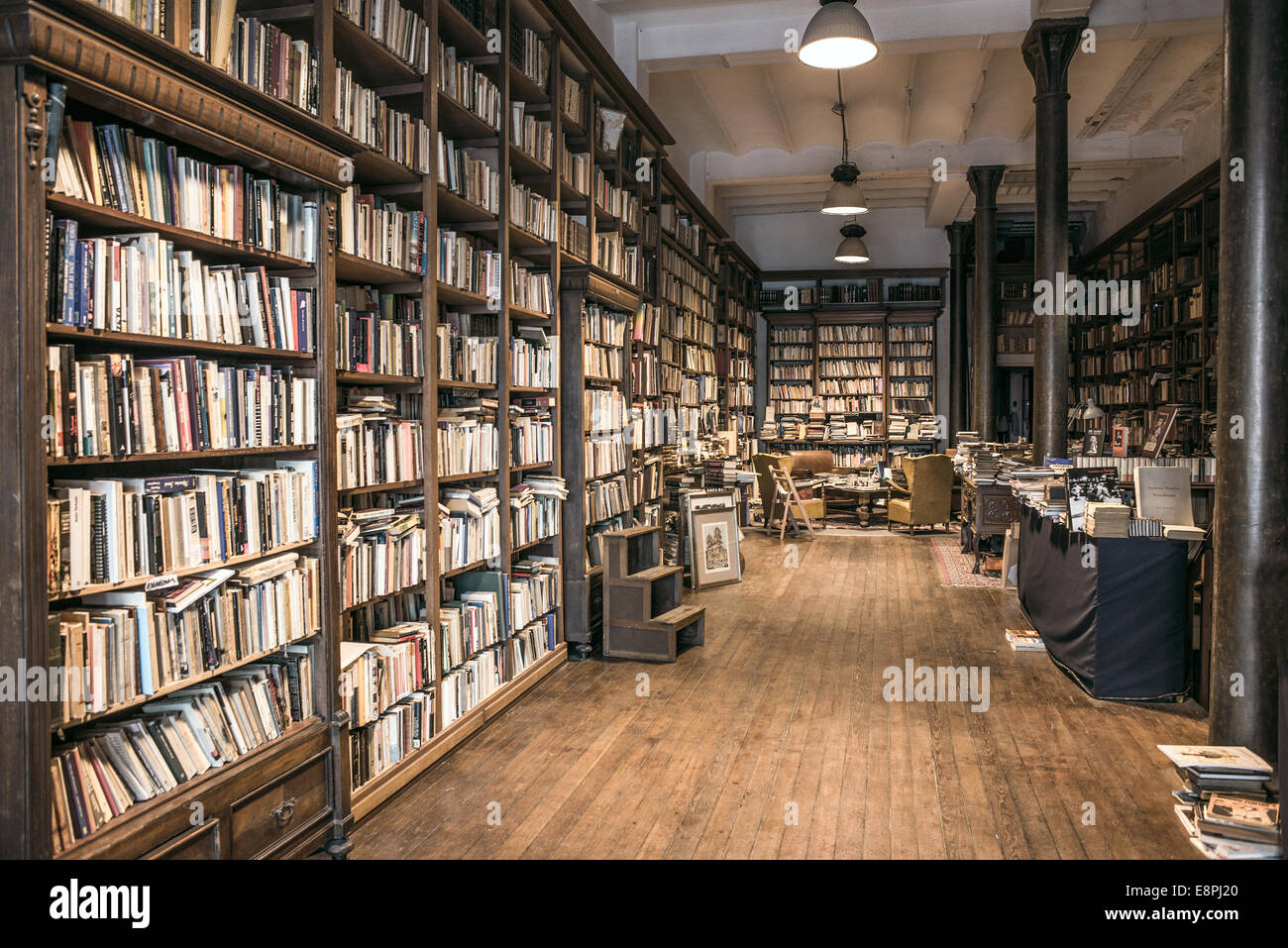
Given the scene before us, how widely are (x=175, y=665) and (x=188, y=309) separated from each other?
0.99m

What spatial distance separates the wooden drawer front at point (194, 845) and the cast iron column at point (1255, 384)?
383 cm

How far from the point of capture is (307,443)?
123 inches

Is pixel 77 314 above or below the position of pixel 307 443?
above

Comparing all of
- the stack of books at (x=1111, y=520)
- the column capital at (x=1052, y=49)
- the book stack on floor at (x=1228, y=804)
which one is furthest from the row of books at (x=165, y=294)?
the column capital at (x=1052, y=49)

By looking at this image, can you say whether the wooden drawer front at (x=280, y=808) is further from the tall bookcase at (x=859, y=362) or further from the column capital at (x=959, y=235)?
the column capital at (x=959, y=235)

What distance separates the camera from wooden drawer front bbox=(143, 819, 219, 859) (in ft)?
7.91

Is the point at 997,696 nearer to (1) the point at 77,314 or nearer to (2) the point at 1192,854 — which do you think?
(2) the point at 1192,854

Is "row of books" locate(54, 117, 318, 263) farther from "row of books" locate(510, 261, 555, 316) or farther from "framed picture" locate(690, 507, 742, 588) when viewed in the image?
"framed picture" locate(690, 507, 742, 588)

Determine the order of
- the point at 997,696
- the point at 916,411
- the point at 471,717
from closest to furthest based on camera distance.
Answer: the point at 471,717 < the point at 997,696 < the point at 916,411

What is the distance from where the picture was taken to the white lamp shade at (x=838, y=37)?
5.33 metres

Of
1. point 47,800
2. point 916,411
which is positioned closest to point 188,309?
point 47,800

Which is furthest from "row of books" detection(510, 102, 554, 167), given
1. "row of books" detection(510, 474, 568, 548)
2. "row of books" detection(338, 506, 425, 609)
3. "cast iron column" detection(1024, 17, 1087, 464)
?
"cast iron column" detection(1024, 17, 1087, 464)

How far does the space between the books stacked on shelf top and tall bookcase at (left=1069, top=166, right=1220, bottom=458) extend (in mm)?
4456
